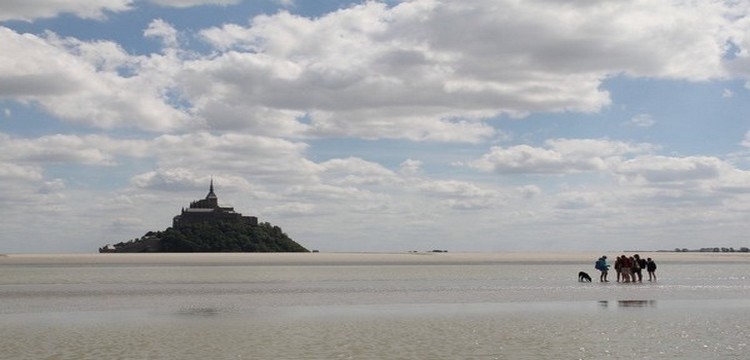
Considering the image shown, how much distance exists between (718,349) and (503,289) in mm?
24597

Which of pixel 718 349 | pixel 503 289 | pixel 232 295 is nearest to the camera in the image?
pixel 718 349

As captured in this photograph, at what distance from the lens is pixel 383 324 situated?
86.8 feet

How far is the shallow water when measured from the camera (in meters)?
Result: 20.5

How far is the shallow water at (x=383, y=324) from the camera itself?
20.5m

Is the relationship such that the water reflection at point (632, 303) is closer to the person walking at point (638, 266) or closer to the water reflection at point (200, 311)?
the water reflection at point (200, 311)

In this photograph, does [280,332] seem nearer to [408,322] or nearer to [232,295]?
[408,322]

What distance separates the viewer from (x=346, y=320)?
2783 cm

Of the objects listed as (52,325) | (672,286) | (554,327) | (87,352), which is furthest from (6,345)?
(672,286)

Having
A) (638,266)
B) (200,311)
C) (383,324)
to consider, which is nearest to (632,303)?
(383,324)

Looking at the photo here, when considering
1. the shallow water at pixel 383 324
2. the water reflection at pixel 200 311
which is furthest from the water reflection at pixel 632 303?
the water reflection at pixel 200 311

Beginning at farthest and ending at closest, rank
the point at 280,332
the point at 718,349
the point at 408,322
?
the point at 408,322
the point at 280,332
the point at 718,349

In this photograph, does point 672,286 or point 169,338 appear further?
point 672,286

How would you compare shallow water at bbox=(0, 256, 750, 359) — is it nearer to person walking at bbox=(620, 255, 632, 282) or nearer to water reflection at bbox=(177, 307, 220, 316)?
water reflection at bbox=(177, 307, 220, 316)

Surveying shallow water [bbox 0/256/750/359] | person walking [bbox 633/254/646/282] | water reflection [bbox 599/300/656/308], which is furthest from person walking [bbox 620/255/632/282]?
water reflection [bbox 599/300/656/308]
